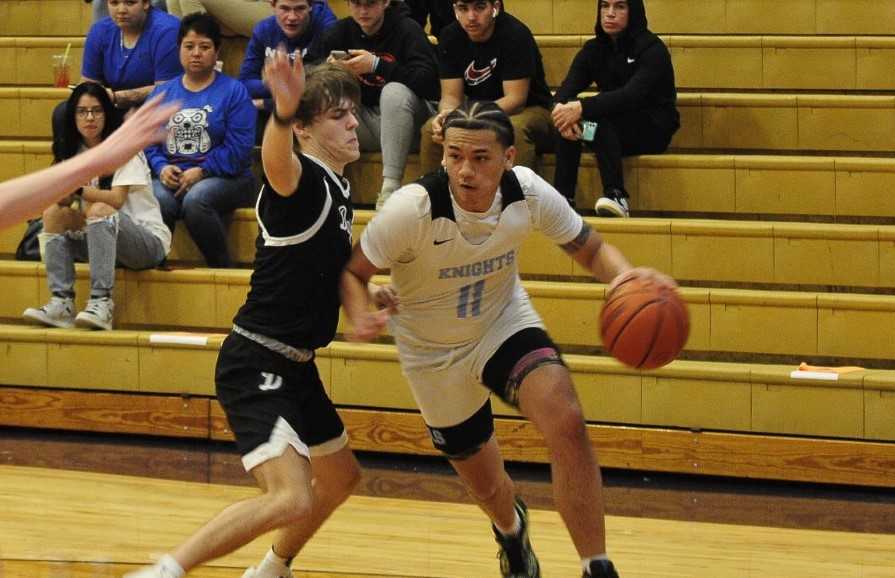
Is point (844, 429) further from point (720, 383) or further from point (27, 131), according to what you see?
point (27, 131)

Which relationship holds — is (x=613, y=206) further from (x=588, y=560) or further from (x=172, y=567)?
(x=172, y=567)

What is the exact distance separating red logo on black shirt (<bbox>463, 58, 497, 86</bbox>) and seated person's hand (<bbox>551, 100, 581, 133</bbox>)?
438mm

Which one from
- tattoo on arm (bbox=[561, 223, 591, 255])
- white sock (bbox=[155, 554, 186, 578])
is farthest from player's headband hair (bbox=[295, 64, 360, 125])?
white sock (bbox=[155, 554, 186, 578])

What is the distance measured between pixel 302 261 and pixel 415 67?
319 cm

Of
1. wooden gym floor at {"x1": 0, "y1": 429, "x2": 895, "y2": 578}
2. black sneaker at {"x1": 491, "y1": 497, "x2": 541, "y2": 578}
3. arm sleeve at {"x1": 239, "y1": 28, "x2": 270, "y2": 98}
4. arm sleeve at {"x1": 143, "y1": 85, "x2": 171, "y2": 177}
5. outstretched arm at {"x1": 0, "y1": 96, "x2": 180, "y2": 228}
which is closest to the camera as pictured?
outstretched arm at {"x1": 0, "y1": 96, "x2": 180, "y2": 228}

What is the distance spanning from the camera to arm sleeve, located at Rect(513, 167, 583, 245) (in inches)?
167

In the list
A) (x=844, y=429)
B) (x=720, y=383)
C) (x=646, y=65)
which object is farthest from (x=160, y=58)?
(x=844, y=429)

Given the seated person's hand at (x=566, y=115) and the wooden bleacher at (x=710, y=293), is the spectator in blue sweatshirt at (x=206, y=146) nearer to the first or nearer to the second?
the wooden bleacher at (x=710, y=293)

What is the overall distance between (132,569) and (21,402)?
8.17 ft

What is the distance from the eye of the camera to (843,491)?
586cm

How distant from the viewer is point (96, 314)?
270 inches

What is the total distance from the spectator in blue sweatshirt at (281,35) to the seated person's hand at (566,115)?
140 centimetres

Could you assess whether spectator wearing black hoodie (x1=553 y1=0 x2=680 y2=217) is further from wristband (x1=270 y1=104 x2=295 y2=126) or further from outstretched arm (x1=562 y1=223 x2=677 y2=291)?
wristband (x1=270 y1=104 x2=295 y2=126)

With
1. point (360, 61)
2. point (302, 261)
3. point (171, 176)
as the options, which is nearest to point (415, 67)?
point (360, 61)
